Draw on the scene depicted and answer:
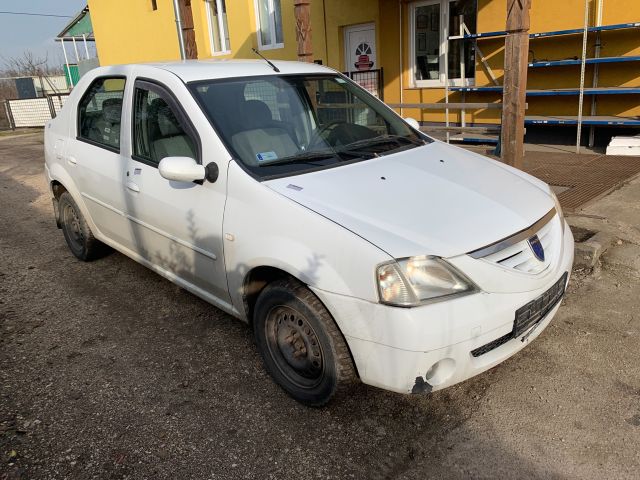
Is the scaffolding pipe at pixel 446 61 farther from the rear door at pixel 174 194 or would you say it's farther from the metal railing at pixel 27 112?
the metal railing at pixel 27 112

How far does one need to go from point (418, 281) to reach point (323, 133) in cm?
155

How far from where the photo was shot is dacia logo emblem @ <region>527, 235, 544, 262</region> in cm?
280

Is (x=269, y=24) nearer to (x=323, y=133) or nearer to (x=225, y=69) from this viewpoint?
(x=225, y=69)

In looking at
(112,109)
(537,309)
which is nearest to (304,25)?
Result: (112,109)

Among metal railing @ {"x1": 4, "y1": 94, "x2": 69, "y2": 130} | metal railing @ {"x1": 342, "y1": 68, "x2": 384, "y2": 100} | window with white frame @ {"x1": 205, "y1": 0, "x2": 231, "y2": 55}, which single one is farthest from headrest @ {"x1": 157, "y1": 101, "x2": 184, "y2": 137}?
metal railing @ {"x1": 4, "y1": 94, "x2": 69, "y2": 130}

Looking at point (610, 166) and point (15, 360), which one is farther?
point (610, 166)

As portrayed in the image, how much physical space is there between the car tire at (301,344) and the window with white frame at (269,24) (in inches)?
487

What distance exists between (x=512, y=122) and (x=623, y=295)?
2.66 metres

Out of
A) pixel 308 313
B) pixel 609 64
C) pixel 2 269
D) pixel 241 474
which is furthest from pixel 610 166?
pixel 2 269

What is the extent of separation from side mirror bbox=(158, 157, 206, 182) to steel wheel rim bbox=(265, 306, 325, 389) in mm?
908

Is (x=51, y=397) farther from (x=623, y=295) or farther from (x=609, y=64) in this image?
(x=609, y=64)

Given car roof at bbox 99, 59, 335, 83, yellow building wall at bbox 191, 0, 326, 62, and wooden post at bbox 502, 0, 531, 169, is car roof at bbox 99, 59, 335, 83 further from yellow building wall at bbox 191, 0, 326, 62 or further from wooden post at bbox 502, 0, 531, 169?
yellow building wall at bbox 191, 0, 326, 62

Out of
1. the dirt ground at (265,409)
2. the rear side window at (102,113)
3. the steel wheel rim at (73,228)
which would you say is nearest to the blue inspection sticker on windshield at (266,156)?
the dirt ground at (265,409)

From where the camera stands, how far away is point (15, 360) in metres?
3.63
